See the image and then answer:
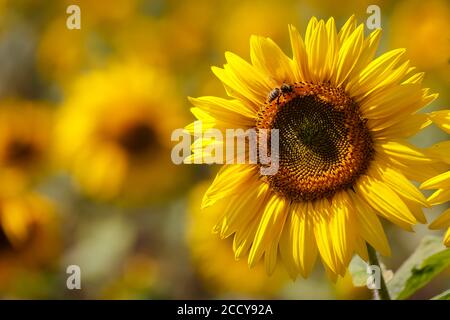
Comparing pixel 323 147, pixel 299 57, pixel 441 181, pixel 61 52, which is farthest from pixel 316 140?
pixel 61 52

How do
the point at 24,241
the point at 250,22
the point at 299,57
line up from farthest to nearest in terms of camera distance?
the point at 250,22 → the point at 24,241 → the point at 299,57

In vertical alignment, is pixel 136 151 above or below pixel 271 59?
above

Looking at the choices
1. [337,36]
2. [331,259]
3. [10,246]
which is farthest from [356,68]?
[10,246]

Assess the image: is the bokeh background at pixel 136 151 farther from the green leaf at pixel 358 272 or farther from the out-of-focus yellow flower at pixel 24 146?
the green leaf at pixel 358 272

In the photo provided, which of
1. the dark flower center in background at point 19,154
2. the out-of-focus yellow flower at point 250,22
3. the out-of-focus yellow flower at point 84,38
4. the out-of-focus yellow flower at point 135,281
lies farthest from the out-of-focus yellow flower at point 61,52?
the out-of-focus yellow flower at point 135,281

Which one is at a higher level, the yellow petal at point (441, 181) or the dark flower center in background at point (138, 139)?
the dark flower center in background at point (138, 139)

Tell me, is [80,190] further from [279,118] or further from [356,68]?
[356,68]

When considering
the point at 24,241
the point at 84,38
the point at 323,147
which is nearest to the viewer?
the point at 323,147

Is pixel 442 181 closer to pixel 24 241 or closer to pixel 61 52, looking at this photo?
pixel 24 241
